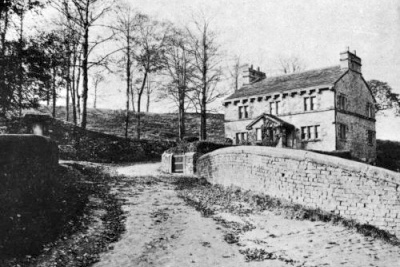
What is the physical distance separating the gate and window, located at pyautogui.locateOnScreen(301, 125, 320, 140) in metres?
15.7

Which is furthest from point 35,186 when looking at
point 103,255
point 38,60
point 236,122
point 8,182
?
point 236,122

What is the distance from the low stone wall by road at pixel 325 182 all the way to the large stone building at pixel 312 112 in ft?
58.5

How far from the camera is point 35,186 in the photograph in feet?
34.5

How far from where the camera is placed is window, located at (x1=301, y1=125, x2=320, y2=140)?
3219 cm

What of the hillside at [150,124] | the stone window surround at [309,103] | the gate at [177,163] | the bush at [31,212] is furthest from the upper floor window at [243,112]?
the bush at [31,212]

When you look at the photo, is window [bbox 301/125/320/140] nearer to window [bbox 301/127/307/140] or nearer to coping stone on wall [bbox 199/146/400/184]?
window [bbox 301/127/307/140]

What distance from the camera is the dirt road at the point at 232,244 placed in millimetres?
7773

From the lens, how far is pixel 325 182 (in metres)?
11.0

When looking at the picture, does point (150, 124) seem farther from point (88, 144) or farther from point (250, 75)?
point (88, 144)

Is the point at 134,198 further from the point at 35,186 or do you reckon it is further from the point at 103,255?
the point at 103,255

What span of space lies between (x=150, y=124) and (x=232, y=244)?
1562 inches

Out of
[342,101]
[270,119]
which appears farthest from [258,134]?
[342,101]

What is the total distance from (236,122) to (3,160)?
3051 cm

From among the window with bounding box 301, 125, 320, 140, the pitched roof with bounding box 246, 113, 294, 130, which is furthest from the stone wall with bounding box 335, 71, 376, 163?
the pitched roof with bounding box 246, 113, 294, 130
